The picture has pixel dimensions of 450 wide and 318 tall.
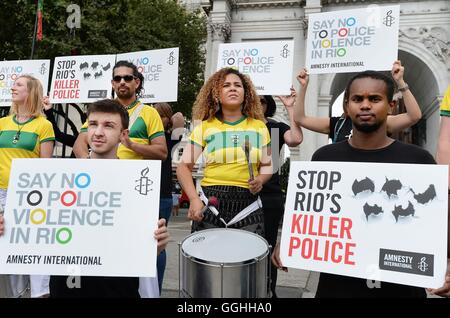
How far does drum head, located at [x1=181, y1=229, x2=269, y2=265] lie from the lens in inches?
95.0

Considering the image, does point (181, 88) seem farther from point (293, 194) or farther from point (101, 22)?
point (293, 194)

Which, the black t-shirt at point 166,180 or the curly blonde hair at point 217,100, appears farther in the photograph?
the black t-shirt at point 166,180

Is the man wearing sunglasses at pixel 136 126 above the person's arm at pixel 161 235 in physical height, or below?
above

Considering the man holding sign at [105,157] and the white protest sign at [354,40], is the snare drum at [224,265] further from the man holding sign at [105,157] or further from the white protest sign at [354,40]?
the white protest sign at [354,40]

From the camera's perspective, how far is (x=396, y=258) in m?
2.08

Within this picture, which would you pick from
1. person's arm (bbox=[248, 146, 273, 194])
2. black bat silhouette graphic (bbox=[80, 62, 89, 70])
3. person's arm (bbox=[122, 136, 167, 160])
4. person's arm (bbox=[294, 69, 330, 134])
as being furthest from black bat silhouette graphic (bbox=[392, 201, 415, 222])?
black bat silhouette graphic (bbox=[80, 62, 89, 70])

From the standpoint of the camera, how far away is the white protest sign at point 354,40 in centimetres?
491

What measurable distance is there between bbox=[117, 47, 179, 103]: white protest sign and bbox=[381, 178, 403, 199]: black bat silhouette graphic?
4508 millimetres

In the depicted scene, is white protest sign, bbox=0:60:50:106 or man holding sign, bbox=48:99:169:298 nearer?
man holding sign, bbox=48:99:169:298

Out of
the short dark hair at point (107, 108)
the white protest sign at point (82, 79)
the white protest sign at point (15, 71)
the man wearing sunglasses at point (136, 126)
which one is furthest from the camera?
the white protest sign at point (15, 71)

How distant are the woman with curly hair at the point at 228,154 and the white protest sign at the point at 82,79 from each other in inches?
150

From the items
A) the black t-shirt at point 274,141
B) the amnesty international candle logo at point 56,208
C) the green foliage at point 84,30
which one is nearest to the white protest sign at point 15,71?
the black t-shirt at point 274,141

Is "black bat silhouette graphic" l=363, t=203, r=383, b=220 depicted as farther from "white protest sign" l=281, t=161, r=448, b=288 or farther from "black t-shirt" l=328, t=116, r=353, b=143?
"black t-shirt" l=328, t=116, r=353, b=143
